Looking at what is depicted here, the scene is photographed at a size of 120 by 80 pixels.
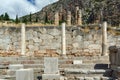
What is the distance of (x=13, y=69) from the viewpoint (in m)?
12.5

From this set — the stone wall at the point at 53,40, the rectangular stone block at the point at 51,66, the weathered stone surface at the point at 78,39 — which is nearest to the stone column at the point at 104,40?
the stone wall at the point at 53,40

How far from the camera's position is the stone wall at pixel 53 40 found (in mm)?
20953

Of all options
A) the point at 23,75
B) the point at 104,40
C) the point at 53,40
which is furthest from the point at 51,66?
the point at 104,40

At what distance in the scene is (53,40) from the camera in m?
21.2

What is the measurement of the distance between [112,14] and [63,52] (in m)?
49.9

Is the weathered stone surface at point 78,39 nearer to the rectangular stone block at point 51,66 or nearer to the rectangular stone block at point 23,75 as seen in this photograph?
the rectangular stone block at point 51,66

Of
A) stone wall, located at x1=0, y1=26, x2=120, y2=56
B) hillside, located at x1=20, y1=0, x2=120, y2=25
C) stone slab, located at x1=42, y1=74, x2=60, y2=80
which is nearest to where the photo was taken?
stone slab, located at x1=42, y1=74, x2=60, y2=80

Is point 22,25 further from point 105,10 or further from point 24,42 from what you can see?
point 105,10

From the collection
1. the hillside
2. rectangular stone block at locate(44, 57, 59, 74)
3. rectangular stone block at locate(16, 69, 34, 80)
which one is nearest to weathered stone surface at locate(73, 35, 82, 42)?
rectangular stone block at locate(44, 57, 59, 74)

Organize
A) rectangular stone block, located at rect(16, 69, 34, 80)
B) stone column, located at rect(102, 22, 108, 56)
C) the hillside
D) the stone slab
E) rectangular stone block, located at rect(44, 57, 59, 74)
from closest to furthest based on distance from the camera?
rectangular stone block, located at rect(16, 69, 34, 80)
the stone slab
rectangular stone block, located at rect(44, 57, 59, 74)
stone column, located at rect(102, 22, 108, 56)
the hillside

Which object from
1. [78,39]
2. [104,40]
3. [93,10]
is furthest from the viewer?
[93,10]

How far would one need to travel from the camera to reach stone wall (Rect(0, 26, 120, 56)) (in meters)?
21.0

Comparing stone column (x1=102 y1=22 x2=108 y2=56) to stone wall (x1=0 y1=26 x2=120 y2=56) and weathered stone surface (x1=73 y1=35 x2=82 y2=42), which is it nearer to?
stone wall (x1=0 y1=26 x2=120 y2=56)

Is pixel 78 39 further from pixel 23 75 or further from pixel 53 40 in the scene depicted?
pixel 23 75
